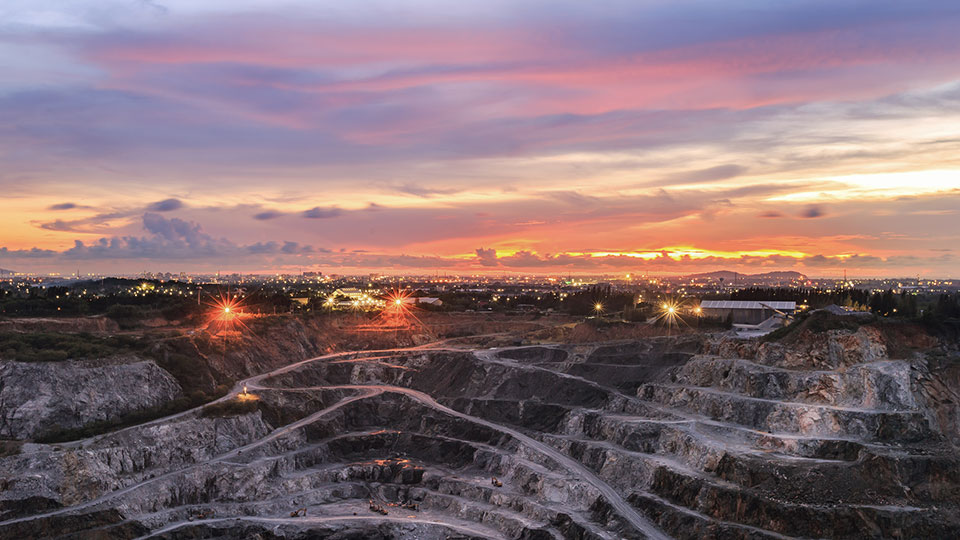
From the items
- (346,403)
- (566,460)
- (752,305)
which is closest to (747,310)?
(752,305)

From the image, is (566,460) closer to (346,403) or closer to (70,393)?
(346,403)

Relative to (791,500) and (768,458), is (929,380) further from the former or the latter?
(791,500)

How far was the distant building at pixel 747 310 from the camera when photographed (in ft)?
506

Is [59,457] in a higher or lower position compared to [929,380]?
lower

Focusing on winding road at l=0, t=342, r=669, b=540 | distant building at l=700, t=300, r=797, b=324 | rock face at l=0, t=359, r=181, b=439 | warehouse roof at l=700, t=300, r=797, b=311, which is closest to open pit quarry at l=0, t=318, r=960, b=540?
winding road at l=0, t=342, r=669, b=540

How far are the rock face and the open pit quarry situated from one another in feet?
1.90

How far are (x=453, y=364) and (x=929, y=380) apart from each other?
83846 mm

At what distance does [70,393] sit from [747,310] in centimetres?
13151

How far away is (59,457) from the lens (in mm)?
82812

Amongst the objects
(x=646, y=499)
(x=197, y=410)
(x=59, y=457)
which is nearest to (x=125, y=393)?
(x=197, y=410)

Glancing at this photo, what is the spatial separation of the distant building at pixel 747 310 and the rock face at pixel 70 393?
4517 inches

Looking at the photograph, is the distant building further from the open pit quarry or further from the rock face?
the rock face

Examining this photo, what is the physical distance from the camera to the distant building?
15412cm

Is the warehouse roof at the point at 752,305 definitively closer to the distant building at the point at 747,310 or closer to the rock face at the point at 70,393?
the distant building at the point at 747,310
